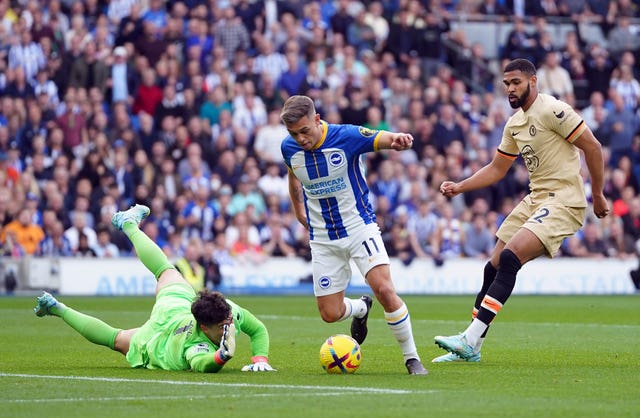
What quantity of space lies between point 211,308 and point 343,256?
4.48 feet

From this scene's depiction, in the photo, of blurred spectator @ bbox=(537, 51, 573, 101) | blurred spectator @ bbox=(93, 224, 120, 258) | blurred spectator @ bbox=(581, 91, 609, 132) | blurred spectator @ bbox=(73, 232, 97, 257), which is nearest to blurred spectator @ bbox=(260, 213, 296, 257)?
blurred spectator @ bbox=(93, 224, 120, 258)

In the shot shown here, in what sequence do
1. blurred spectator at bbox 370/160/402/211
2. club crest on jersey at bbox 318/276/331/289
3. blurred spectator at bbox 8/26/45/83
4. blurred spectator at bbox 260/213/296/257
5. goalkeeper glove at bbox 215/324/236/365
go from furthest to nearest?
blurred spectator at bbox 370/160/402/211 → blurred spectator at bbox 8/26/45/83 → blurred spectator at bbox 260/213/296/257 → club crest on jersey at bbox 318/276/331/289 → goalkeeper glove at bbox 215/324/236/365

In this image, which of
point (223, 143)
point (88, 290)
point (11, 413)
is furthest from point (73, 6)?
point (11, 413)

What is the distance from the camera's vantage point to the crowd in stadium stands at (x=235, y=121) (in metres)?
24.5

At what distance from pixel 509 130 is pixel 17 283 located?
13753mm

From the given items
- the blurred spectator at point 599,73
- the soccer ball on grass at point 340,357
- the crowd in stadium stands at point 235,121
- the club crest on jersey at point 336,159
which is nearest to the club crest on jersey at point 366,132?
the club crest on jersey at point 336,159

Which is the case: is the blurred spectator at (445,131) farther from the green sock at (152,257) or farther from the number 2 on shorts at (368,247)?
the number 2 on shorts at (368,247)

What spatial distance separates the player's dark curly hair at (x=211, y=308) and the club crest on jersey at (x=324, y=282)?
42.9 inches

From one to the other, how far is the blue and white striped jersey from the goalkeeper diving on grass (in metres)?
1.01

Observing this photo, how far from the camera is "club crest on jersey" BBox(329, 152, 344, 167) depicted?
10.3 m

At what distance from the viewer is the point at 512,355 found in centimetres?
1210

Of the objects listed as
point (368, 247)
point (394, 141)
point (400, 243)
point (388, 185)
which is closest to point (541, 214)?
point (368, 247)

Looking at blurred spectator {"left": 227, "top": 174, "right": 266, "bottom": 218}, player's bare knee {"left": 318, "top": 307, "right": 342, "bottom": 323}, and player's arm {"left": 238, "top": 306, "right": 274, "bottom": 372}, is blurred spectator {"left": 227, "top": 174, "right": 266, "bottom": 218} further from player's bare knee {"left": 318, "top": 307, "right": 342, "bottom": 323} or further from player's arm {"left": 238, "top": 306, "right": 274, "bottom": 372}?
player's arm {"left": 238, "top": 306, "right": 274, "bottom": 372}

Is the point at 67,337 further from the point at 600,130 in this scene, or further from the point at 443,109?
the point at 600,130
